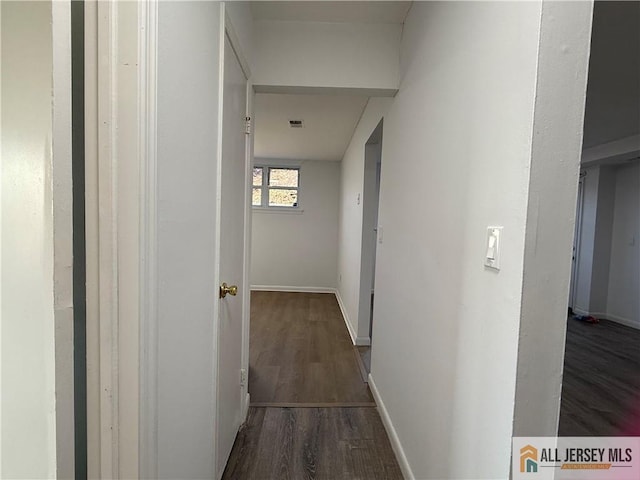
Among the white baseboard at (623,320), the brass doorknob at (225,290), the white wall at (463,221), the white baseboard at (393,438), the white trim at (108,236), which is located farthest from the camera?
the white baseboard at (623,320)

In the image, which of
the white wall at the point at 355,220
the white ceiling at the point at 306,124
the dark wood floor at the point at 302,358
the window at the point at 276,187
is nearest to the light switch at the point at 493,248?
the dark wood floor at the point at 302,358

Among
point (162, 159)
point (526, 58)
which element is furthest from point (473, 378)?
point (162, 159)

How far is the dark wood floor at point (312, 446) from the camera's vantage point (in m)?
1.53

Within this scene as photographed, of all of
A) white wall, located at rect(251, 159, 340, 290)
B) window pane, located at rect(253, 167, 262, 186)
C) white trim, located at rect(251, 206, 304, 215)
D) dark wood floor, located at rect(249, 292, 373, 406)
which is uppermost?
window pane, located at rect(253, 167, 262, 186)

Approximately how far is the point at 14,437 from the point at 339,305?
431cm

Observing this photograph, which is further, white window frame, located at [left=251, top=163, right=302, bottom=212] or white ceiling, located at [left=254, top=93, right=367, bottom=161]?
white window frame, located at [left=251, top=163, right=302, bottom=212]

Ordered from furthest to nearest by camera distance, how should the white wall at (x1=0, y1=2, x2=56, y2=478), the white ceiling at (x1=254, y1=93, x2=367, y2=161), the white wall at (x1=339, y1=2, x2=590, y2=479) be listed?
the white ceiling at (x1=254, y1=93, x2=367, y2=161), the white wall at (x1=339, y1=2, x2=590, y2=479), the white wall at (x1=0, y1=2, x2=56, y2=478)

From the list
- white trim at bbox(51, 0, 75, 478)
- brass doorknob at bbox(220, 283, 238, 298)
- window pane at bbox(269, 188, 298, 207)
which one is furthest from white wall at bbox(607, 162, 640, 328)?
white trim at bbox(51, 0, 75, 478)

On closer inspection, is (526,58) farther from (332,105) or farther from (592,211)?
(592,211)

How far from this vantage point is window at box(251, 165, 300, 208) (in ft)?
18.0

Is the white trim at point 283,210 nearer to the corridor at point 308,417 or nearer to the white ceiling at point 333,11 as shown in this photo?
the corridor at point 308,417

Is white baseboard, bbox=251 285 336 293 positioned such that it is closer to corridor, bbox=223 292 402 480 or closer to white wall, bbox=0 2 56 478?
corridor, bbox=223 292 402 480

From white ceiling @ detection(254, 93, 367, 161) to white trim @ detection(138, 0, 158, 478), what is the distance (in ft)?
7.23

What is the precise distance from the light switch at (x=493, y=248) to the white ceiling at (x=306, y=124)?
2219 mm
